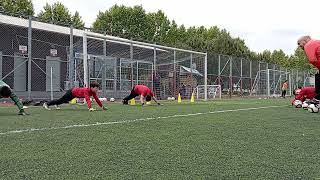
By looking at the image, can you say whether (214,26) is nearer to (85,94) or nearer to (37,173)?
(85,94)

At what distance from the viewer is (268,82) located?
3891 centimetres

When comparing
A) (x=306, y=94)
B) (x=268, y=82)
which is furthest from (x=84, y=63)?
(x=268, y=82)

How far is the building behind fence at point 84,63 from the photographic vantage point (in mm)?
20125

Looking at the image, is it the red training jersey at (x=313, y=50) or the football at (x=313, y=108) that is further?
the football at (x=313, y=108)

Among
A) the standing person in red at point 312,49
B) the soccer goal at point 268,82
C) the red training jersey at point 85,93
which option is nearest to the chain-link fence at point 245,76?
the soccer goal at point 268,82

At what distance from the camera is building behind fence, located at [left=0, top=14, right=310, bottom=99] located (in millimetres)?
20125

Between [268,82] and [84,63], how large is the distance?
25.1 m

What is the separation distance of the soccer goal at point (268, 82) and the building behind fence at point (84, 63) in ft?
27.2

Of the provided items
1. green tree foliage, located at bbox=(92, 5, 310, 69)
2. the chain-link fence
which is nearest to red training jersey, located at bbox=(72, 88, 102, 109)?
the chain-link fence

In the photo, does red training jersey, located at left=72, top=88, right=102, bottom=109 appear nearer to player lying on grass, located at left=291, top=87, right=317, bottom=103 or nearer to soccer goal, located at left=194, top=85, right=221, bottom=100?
player lying on grass, located at left=291, top=87, right=317, bottom=103

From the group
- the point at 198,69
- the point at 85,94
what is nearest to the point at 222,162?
the point at 85,94

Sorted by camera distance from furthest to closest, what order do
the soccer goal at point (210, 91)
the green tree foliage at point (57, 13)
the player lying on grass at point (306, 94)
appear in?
the green tree foliage at point (57, 13) → the soccer goal at point (210, 91) → the player lying on grass at point (306, 94)

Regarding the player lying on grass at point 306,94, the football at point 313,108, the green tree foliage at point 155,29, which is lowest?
the football at point 313,108

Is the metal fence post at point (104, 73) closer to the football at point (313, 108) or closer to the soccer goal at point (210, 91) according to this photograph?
the soccer goal at point (210, 91)
